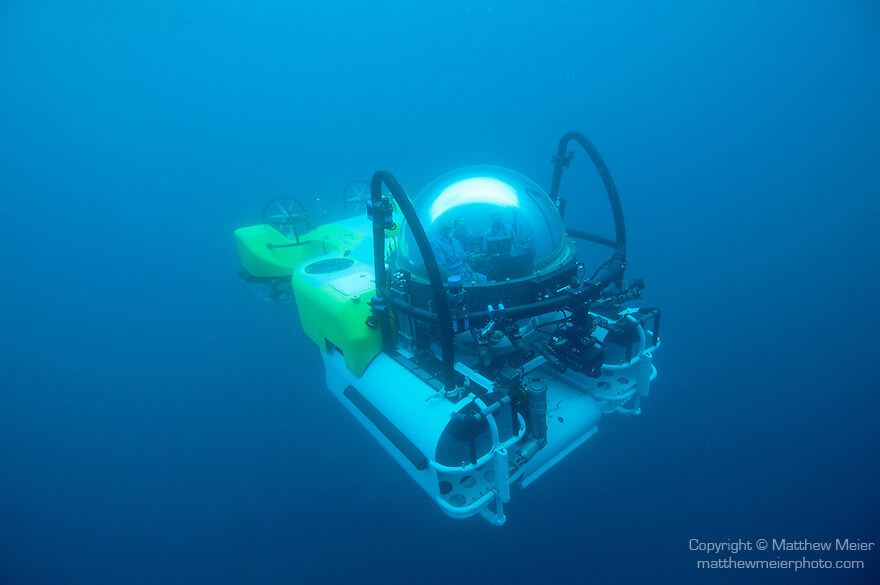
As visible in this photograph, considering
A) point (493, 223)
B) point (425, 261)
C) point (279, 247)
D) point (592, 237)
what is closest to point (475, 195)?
point (493, 223)

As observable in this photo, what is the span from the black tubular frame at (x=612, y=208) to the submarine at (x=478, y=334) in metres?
0.01

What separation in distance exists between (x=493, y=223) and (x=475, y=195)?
9.2 inches

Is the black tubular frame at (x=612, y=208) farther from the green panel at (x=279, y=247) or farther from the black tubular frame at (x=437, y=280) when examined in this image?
the green panel at (x=279, y=247)

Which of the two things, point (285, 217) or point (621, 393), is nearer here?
point (621, 393)

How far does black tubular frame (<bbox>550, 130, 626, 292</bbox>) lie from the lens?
2.39m

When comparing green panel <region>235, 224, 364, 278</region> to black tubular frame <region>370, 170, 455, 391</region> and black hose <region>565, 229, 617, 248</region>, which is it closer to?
black tubular frame <region>370, 170, 455, 391</region>

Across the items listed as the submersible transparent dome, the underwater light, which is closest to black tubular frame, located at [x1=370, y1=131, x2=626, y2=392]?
the submersible transparent dome

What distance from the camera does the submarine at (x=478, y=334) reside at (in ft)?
6.31

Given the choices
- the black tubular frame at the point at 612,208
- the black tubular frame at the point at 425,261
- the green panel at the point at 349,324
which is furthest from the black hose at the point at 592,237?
the green panel at the point at 349,324

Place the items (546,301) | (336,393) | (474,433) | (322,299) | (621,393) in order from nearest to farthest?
1. (474,433)
2. (546,301)
3. (621,393)
4. (322,299)
5. (336,393)

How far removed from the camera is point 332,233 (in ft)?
12.1

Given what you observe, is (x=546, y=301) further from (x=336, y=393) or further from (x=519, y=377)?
(x=336, y=393)

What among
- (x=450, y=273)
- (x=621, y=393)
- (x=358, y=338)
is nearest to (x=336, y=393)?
(x=358, y=338)

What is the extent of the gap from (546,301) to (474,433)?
2.47ft
